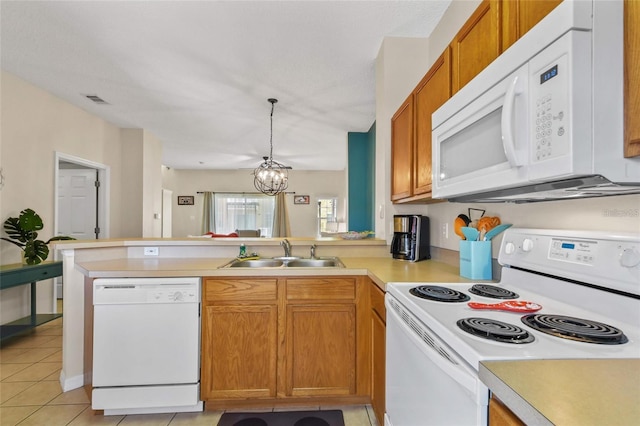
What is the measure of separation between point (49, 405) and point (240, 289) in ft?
4.85

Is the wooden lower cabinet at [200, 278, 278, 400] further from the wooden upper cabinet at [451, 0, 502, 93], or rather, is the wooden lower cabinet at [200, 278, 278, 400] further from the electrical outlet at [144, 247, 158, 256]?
the wooden upper cabinet at [451, 0, 502, 93]

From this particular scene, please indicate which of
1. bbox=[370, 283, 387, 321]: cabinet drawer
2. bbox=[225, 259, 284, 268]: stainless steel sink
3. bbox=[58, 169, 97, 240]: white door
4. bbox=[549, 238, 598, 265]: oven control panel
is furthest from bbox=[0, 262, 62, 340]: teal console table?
bbox=[549, 238, 598, 265]: oven control panel

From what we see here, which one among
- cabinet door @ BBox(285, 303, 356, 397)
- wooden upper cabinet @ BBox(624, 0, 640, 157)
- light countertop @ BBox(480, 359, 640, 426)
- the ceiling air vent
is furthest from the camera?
the ceiling air vent

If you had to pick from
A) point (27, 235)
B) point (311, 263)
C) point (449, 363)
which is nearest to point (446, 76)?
point (449, 363)

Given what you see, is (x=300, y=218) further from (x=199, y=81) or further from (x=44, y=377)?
(x=44, y=377)

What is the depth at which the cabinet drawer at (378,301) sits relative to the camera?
60.9 inches

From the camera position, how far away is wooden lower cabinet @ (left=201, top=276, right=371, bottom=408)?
1817mm

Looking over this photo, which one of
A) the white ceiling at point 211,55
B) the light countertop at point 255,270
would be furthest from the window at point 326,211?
the light countertop at point 255,270

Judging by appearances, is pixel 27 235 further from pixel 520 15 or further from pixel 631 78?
pixel 631 78

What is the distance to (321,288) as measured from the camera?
6.09 feet

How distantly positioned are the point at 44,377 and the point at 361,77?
3.71 metres

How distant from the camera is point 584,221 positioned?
1.02 meters

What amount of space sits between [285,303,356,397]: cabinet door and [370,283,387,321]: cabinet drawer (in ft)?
0.52

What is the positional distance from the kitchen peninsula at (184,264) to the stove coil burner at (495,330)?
0.63 meters
